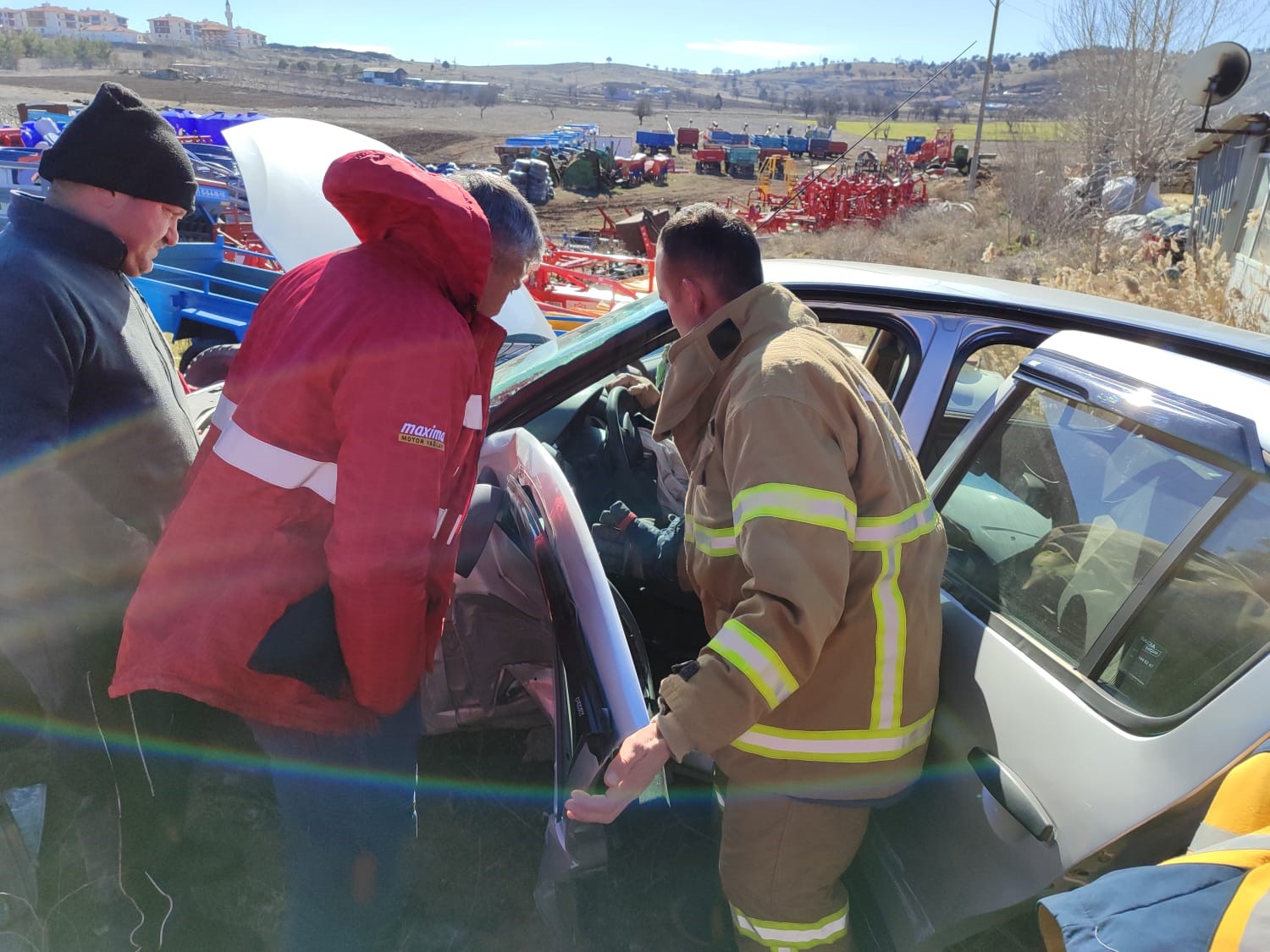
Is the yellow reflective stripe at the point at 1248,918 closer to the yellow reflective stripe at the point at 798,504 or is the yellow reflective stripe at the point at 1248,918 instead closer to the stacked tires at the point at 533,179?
the yellow reflective stripe at the point at 798,504

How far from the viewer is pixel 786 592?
142cm

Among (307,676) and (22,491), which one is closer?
(307,676)

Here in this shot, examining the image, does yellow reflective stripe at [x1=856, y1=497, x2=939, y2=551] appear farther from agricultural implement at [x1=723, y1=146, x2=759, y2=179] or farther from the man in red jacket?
agricultural implement at [x1=723, y1=146, x2=759, y2=179]

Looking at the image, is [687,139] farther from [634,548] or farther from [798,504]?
[798,504]

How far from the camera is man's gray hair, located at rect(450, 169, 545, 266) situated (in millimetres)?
1896

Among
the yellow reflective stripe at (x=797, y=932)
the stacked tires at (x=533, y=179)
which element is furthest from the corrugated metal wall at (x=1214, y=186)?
the stacked tires at (x=533, y=179)

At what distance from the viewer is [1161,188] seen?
74.0 feet

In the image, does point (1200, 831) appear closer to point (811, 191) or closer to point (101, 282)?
point (101, 282)

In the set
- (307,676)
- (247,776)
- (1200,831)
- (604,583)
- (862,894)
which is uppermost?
(604,583)

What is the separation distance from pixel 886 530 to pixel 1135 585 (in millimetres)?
556

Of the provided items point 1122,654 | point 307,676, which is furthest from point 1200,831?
point 307,676

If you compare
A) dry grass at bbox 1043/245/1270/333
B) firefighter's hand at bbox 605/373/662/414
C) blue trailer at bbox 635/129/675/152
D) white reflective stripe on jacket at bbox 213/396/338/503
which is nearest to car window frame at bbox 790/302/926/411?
firefighter's hand at bbox 605/373/662/414

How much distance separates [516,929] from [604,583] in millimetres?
1417

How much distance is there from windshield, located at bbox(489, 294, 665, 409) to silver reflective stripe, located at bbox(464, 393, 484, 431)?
92 centimetres
